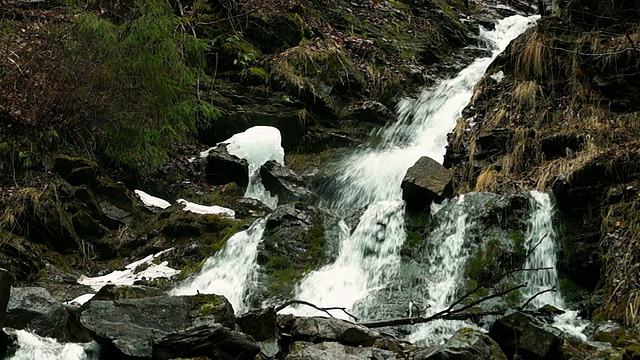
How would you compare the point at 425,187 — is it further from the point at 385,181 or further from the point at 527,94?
the point at 527,94

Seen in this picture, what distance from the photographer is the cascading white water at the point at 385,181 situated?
22.9 ft

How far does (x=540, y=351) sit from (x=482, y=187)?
396 cm

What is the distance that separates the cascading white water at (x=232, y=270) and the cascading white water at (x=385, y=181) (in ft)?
2.30

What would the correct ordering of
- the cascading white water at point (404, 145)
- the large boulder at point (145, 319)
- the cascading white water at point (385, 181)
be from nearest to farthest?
the large boulder at point (145, 319) → the cascading white water at point (385, 181) → the cascading white water at point (404, 145)

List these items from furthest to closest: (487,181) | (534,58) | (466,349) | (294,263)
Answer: (534,58) < (487,181) < (294,263) < (466,349)

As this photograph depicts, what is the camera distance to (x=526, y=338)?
4418mm

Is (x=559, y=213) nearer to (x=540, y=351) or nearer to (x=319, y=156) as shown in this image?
(x=540, y=351)

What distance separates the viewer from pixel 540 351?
14.3ft

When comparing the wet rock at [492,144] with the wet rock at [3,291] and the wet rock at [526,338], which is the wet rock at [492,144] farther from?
the wet rock at [3,291]

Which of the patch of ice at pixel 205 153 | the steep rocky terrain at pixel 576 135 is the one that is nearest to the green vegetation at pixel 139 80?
the patch of ice at pixel 205 153

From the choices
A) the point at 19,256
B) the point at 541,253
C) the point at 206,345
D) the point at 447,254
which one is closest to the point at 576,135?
the point at 541,253

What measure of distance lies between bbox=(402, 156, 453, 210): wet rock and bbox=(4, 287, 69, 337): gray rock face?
4.07m

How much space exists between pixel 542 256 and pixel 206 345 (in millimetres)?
4081

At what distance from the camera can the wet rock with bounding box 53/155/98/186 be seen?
862 centimetres
